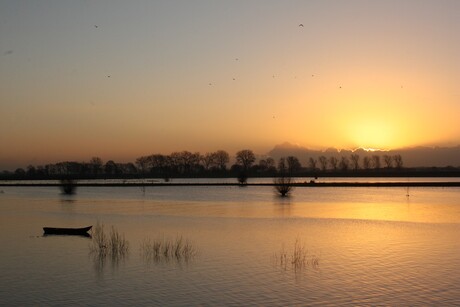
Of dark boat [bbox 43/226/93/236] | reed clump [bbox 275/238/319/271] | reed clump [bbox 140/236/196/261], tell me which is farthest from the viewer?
dark boat [bbox 43/226/93/236]

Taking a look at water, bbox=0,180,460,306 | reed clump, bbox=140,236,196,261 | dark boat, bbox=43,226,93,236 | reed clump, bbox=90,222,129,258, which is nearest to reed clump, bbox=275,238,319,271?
water, bbox=0,180,460,306

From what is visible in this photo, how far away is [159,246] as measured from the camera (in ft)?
81.4

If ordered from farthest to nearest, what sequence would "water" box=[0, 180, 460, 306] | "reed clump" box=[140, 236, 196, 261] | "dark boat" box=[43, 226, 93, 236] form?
"dark boat" box=[43, 226, 93, 236]
"reed clump" box=[140, 236, 196, 261]
"water" box=[0, 180, 460, 306]

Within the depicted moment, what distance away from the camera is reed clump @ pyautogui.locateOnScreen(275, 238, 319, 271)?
20781 mm

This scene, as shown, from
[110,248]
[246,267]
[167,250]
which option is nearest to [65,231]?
[110,248]

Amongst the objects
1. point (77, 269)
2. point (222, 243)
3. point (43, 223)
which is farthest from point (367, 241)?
point (43, 223)

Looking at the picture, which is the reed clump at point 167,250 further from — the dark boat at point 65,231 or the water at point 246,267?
the dark boat at point 65,231

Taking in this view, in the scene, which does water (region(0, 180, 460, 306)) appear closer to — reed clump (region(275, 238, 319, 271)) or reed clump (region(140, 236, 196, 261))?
reed clump (region(275, 238, 319, 271))

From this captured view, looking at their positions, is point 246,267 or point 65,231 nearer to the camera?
point 246,267

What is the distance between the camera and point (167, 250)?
947 inches

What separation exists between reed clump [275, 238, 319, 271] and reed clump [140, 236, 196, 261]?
3951 mm

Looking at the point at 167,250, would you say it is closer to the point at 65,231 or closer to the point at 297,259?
the point at 297,259

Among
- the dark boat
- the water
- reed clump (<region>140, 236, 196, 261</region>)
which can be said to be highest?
the dark boat

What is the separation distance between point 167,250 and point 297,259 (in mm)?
5991
